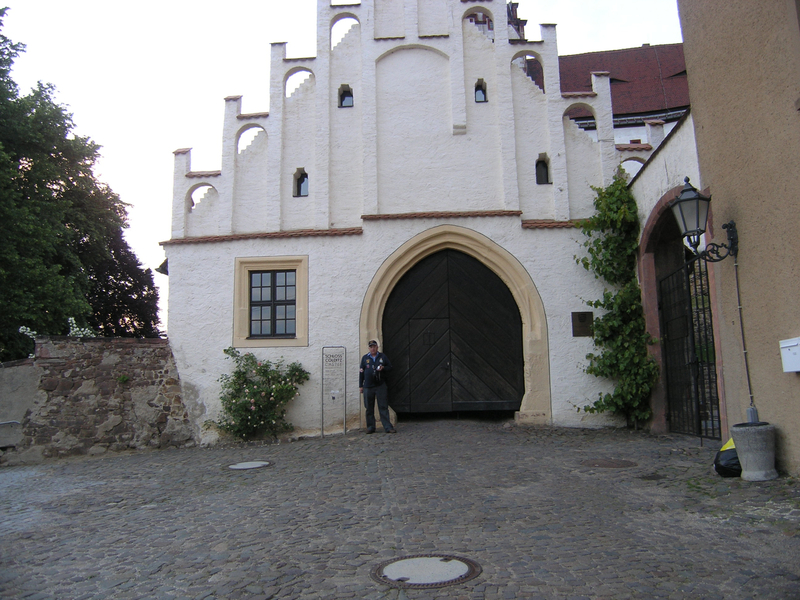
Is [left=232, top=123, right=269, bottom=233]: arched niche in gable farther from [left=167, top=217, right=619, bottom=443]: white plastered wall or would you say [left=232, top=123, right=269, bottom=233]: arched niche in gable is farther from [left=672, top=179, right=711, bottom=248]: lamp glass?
[left=672, top=179, right=711, bottom=248]: lamp glass

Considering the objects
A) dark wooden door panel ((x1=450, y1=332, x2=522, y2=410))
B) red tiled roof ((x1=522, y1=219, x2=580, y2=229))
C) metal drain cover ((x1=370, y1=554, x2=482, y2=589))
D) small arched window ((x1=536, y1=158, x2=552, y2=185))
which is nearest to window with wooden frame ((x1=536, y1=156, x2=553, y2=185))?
small arched window ((x1=536, y1=158, x2=552, y2=185))

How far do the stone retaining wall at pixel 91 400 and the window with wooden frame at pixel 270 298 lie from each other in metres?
1.46

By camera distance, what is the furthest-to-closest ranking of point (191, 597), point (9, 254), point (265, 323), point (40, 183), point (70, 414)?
point (40, 183), point (9, 254), point (265, 323), point (70, 414), point (191, 597)

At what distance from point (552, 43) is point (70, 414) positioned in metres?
10.8

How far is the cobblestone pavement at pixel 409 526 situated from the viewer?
400cm

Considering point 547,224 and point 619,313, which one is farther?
point 547,224

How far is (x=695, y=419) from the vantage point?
357 inches

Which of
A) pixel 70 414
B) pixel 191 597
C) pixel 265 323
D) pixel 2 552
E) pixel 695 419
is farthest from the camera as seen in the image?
pixel 265 323

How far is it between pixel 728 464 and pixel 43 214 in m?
18.2

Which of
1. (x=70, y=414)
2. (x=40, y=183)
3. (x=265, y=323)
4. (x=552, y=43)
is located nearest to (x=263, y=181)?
(x=265, y=323)

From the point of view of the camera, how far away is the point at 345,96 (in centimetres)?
1230

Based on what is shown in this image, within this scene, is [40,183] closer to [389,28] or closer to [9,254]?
[9,254]

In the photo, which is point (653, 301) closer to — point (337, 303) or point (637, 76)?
point (337, 303)

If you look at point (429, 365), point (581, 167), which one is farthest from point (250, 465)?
point (581, 167)
